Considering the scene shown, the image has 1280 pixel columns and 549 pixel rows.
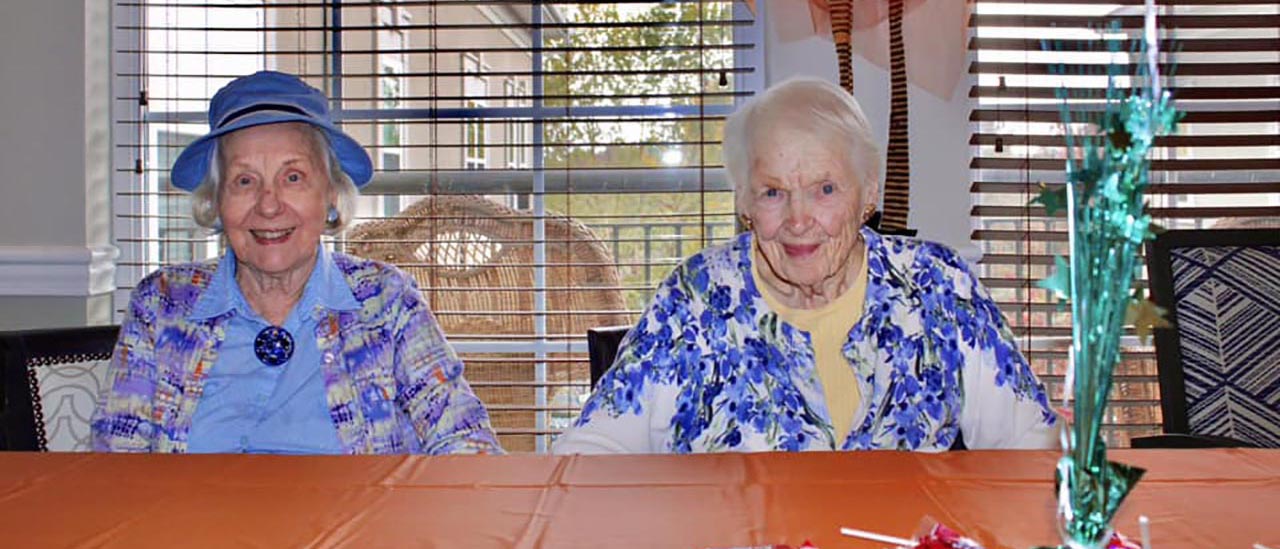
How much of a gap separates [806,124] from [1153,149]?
4.82 ft

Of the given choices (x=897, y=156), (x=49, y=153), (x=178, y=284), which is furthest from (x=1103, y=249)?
(x=49, y=153)

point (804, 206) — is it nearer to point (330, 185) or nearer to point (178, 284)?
point (330, 185)

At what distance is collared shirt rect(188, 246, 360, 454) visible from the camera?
1.82 meters

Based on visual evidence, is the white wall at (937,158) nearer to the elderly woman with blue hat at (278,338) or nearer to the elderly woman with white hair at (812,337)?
the elderly woman with white hair at (812,337)

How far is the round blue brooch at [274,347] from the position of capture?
1839 mm

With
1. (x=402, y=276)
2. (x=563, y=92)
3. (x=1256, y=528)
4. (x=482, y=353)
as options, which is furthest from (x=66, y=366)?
(x=1256, y=528)

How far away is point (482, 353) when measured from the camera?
3049mm

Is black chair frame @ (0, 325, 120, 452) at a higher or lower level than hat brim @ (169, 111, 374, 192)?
lower

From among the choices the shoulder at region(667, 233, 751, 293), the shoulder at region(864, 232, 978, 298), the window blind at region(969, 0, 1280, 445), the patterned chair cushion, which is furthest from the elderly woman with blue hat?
the window blind at region(969, 0, 1280, 445)

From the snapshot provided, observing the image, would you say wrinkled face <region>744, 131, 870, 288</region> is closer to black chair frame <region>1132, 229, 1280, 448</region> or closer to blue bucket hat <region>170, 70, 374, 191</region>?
black chair frame <region>1132, 229, 1280, 448</region>

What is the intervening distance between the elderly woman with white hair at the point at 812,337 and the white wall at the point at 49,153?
1.78 metres

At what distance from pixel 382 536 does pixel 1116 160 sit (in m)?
0.70

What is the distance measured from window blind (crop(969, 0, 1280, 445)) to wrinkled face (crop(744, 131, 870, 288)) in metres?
1.16

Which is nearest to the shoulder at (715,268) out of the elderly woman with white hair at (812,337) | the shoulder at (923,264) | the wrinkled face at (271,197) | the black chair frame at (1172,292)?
the elderly woman with white hair at (812,337)
